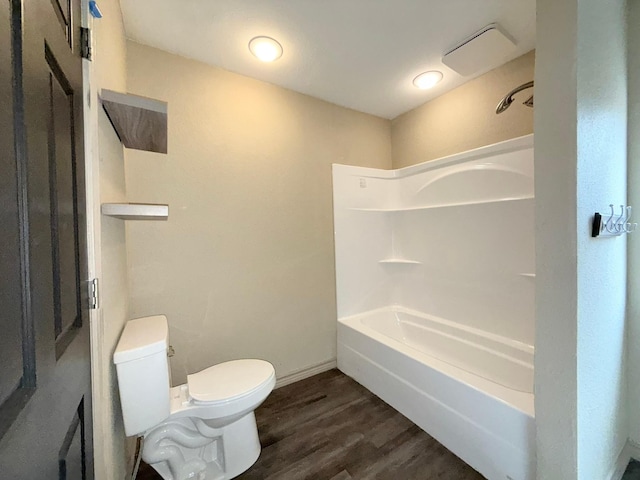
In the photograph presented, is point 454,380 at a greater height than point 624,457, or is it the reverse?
point 454,380

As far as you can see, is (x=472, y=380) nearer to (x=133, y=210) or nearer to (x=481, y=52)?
(x=133, y=210)

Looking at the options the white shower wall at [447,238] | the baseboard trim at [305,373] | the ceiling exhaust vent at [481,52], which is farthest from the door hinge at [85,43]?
the baseboard trim at [305,373]

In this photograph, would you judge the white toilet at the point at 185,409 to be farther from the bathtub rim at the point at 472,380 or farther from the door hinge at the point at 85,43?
the door hinge at the point at 85,43

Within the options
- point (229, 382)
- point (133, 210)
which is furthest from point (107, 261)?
point (229, 382)

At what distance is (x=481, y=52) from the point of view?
6.03 feet

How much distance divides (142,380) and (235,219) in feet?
3.83

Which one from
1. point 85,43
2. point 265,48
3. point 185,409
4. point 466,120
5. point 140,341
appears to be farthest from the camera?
point 466,120

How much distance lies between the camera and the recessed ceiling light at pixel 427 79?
2.15 meters

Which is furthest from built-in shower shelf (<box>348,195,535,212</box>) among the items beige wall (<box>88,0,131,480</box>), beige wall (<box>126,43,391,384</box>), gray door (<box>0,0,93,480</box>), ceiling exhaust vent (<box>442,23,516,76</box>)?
gray door (<box>0,0,93,480</box>)

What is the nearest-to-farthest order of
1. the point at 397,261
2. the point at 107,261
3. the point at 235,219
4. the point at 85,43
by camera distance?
the point at 85,43 < the point at 107,261 < the point at 235,219 < the point at 397,261

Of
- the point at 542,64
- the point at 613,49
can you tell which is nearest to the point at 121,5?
the point at 542,64

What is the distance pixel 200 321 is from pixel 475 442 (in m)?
1.80

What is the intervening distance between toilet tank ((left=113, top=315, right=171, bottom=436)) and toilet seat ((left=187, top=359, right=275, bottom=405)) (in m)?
0.17

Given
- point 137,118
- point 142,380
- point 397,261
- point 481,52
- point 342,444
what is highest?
point 481,52
